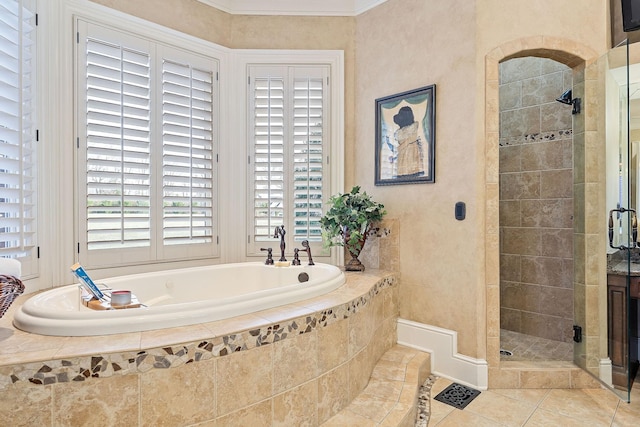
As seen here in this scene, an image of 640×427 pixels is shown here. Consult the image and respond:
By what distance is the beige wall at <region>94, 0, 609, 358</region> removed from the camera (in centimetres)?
237

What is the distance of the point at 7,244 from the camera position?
1941 mm

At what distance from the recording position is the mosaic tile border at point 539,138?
3.02m

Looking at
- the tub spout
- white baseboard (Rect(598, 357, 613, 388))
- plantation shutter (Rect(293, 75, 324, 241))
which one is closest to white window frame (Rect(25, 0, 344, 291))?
the tub spout

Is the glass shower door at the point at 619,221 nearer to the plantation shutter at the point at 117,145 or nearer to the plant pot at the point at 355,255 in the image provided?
the plant pot at the point at 355,255

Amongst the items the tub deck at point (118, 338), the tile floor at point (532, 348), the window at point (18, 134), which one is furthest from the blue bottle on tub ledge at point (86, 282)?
the tile floor at point (532, 348)

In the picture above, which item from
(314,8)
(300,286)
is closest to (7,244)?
(300,286)

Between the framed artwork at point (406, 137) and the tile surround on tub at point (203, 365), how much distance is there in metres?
1.19

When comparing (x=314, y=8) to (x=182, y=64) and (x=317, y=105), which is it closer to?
(x=317, y=105)

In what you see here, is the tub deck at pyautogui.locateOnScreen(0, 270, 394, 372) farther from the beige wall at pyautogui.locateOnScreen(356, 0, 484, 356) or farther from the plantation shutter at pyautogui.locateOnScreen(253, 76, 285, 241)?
the plantation shutter at pyautogui.locateOnScreen(253, 76, 285, 241)

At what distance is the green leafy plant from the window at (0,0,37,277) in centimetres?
184

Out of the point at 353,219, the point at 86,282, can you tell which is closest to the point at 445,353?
the point at 353,219

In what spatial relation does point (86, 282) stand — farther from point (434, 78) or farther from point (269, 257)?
point (434, 78)

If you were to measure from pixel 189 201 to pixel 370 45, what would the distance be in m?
1.91

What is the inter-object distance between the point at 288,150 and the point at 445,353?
1.95 m
